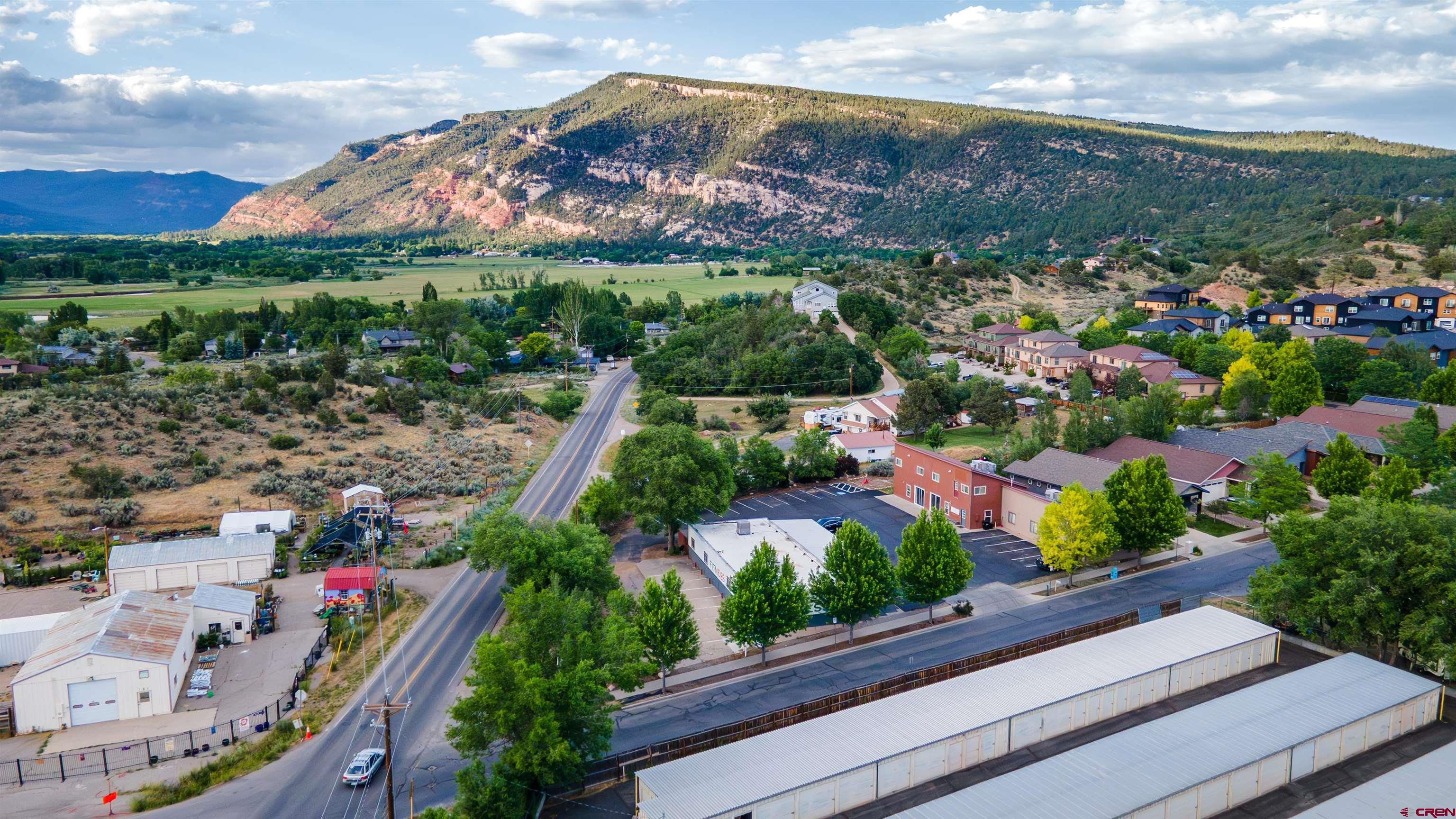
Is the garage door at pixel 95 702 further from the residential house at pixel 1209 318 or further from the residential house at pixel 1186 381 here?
the residential house at pixel 1209 318

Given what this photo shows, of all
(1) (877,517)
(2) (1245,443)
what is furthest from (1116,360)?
(1) (877,517)

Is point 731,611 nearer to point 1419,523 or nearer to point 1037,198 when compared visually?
point 1419,523

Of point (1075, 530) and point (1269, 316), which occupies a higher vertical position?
point (1269, 316)

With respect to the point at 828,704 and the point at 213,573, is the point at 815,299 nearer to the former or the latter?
the point at 213,573

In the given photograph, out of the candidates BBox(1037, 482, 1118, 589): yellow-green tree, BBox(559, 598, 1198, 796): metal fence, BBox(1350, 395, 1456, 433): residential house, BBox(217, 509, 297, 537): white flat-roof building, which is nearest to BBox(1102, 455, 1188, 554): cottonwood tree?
BBox(1037, 482, 1118, 589): yellow-green tree

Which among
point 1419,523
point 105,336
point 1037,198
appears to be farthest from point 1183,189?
point 105,336

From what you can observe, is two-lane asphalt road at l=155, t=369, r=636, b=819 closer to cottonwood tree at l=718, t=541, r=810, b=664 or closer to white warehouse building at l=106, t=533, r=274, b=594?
white warehouse building at l=106, t=533, r=274, b=594
